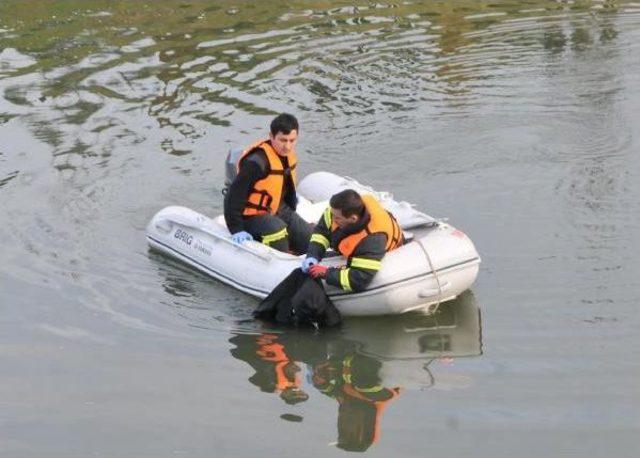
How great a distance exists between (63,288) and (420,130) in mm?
4771

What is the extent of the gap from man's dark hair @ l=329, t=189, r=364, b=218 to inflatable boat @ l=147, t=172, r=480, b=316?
47cm

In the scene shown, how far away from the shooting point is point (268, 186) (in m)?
8.55

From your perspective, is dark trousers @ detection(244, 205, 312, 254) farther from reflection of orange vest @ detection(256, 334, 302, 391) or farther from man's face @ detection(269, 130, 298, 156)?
reflection of orange vest @ detection(256, 334, 302, 391)

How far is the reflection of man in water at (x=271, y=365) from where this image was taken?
23.5 feet

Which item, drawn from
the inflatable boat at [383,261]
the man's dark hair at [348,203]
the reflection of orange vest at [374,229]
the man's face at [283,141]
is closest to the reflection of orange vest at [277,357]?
the inflatable boat at [383,261]

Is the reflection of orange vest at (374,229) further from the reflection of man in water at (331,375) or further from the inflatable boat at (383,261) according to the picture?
the reflection of man in water at (331,375)

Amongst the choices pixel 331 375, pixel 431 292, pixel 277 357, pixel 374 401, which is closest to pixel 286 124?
pixel 431 292

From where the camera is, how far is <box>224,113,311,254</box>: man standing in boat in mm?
8430

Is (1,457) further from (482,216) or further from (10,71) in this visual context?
(10,71)

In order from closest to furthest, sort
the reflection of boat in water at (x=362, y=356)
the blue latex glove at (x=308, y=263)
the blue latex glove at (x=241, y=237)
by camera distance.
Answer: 1. the reflection of boat in water at (x=362, y=356)
2. the blue latex glove at (x=308, y=263)
3. the blue latex glove at (x=241, y=237)

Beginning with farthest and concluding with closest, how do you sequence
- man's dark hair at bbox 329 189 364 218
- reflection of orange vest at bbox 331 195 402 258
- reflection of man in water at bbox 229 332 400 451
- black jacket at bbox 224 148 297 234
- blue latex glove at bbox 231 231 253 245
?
blue latex glove at bbox 231 231 253 245 → black jacket at bbox 224 148 297 234 → reflection of orange vest at bbox 331 195 402 258 → man's dark hair at bbox 329 189 364 218 → reflection of man in water at bbox 229 332 400 451

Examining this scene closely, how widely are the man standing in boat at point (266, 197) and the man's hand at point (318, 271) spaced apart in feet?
2.67

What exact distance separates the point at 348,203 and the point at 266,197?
1.19 meters

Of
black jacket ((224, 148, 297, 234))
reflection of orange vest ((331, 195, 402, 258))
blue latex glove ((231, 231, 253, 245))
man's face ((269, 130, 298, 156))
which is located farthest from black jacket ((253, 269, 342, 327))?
man's face ((269, 130, 298, 156))
